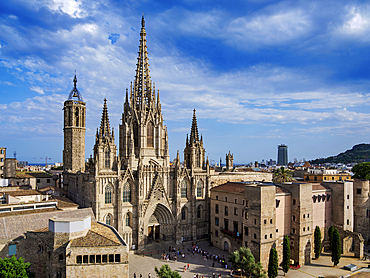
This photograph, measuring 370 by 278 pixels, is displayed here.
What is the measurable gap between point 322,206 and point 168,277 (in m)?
36.3

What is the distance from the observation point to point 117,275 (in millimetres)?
31000

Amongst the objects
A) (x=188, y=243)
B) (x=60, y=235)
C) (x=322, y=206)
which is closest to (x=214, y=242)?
(x=188, y=243)

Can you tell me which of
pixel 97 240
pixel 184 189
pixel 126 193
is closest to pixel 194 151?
pixel 184 189

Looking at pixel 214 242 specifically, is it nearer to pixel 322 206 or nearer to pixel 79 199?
pixel 322 206

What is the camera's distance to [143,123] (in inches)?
2227

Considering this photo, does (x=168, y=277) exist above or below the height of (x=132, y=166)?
below

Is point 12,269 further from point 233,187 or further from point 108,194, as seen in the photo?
point 233,187

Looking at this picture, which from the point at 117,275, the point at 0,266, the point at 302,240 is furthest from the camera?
the point at 302,240

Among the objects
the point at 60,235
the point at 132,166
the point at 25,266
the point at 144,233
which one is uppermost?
the point at 132,166

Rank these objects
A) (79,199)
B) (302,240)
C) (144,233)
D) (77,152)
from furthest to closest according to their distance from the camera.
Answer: (77,152) < (79,199) < (144,233) < (302,240)

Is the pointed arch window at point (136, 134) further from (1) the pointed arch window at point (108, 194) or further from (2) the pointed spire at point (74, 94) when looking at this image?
(2) the pointed spire at point (74, 94)


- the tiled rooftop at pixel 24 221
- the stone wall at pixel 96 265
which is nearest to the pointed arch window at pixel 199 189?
the tiled rooftop at pixel 24 221

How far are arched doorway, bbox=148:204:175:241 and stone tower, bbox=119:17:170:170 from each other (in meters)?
9.77

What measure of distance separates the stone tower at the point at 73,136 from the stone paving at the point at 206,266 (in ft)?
102
